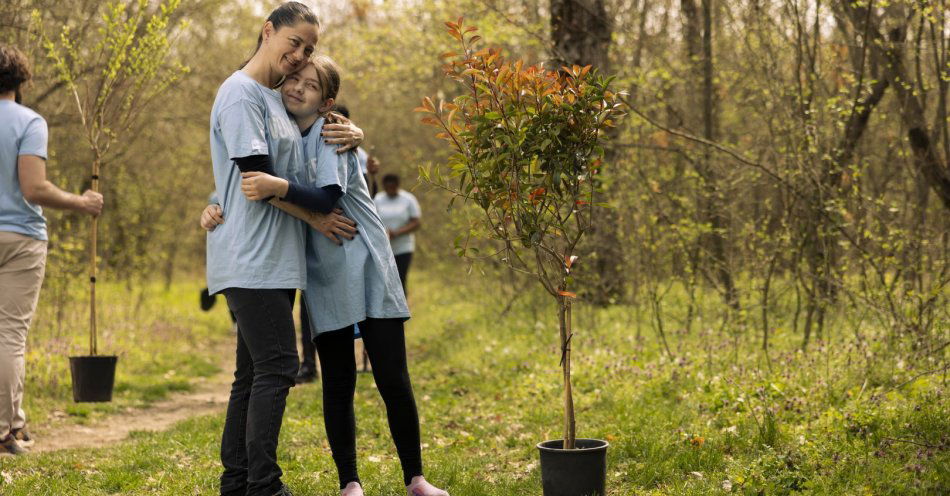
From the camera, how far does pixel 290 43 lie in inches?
152

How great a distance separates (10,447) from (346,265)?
2.92 m

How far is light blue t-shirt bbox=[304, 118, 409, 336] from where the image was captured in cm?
395

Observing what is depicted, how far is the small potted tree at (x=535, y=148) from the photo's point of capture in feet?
13.2

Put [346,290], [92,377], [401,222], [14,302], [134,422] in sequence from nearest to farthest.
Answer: [346,290] → [14,302] → [92,377] → [134,422] → [401,222]

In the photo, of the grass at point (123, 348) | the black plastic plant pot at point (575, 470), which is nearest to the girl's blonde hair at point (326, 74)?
the black plastic plant pot at point (575, 470)

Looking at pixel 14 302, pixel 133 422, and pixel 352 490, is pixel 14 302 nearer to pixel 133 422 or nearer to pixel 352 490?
pixel 133 422

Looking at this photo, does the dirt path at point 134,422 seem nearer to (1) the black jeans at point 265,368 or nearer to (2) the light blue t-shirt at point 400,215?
(2) the light blue t-shirt at point 400,215

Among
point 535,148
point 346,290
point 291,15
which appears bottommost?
point 346,290

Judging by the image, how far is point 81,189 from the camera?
15.0m

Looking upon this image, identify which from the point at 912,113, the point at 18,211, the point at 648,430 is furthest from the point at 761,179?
the point at 18,211

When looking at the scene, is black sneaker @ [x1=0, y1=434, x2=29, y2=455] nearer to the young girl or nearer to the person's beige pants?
the person's beige pants

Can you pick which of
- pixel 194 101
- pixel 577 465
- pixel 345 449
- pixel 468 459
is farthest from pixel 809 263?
pixel 194 101

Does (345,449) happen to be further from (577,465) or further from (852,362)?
(852,362)

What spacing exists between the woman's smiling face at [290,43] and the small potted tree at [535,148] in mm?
530
